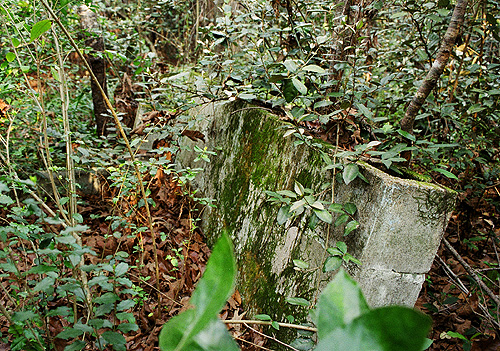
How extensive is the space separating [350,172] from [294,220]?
1.58ft

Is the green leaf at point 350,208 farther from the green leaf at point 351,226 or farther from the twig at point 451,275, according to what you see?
the twig at point 451,275

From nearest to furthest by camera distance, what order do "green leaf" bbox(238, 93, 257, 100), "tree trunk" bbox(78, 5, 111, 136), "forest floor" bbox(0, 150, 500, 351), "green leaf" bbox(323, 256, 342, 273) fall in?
"green leaf" bbox(323, 256, 342, 273) < "forest floor" bbox(0, 150, 500, 351) < "green leaf" bbox(238, 93, 257, 100) < "tree trunk" bbox(78, 5, 111, 136)

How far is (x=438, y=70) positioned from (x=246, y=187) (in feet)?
4.34

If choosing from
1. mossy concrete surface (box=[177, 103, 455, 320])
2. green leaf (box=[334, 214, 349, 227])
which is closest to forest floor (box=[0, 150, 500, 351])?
mossy concrete surface (box=[177, 103, 455, 320])

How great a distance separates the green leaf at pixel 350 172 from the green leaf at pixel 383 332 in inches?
46.2

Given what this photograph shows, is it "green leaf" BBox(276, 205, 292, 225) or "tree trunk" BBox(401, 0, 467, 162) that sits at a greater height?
"tree trunk" BBox(401, 0, 467, 162)

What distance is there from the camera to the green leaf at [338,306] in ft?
0.98

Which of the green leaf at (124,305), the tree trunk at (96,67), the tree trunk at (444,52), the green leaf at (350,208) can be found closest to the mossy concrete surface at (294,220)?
the green leaf at (350,208)

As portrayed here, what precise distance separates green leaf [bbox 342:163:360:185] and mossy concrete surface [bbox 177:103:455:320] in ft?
0.22

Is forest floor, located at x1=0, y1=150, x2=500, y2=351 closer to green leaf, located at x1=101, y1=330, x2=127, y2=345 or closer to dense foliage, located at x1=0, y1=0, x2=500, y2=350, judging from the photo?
dense foliage, located at x1=0, y1=0, x2=500, y2=350

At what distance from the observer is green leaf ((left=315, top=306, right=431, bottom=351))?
0.22 m

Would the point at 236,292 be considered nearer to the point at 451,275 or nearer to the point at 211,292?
the point at 451,275

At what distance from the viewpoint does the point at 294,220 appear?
69.1 inches

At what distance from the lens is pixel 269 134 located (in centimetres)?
221
